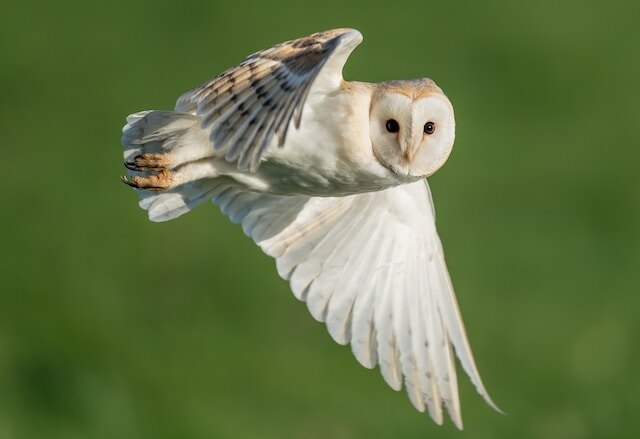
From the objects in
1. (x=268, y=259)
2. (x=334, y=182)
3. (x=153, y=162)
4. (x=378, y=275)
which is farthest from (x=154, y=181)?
(x=268, y=259)

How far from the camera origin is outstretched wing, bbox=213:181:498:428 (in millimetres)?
10570

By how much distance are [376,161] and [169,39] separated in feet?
22.4

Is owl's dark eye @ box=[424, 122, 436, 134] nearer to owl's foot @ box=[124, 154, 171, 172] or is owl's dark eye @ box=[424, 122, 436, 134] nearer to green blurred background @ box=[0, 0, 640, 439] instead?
owl's foot @ box=[124, 154, 171, 172]

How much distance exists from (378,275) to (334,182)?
1467 millimetres

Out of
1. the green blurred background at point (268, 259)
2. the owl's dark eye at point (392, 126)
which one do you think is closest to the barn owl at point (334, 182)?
the owl's dark eye at point (392, 126)

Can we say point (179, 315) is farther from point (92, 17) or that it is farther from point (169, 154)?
point (169, 154)

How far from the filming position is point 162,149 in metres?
9.66

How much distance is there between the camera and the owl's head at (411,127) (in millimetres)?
9242

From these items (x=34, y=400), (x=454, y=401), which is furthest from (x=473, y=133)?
(x=454, y=401)

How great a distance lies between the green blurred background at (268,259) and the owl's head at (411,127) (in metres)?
4.30

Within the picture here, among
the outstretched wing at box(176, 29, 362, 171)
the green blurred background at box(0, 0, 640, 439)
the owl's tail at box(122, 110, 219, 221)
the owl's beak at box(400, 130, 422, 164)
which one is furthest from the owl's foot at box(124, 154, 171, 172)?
the green blurred background at box(0, 0, 640, 439)

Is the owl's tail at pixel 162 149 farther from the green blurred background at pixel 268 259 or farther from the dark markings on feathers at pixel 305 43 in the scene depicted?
the green blurred background at pixel 268 259

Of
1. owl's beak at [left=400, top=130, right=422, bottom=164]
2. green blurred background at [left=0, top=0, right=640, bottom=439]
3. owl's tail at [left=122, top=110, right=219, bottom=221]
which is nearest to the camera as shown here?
owl's beak at [left=400, top=130, right=422, bottom=164]

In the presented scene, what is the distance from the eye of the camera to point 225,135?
873 centimetres
